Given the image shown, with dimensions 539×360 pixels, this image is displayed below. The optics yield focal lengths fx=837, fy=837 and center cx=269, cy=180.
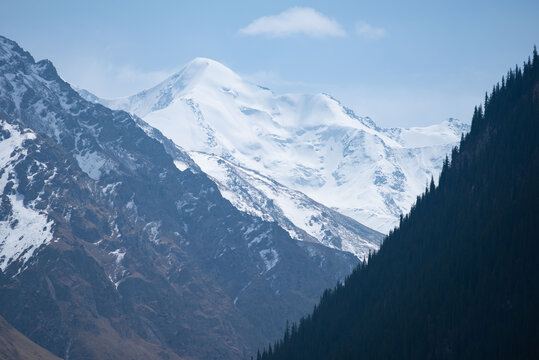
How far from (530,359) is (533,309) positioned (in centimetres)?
1639

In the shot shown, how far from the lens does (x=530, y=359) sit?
612 ft

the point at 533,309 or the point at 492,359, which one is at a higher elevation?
the point at 533,309

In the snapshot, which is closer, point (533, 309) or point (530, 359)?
point (530, 359)

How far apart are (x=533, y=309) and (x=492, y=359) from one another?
50.9 ft

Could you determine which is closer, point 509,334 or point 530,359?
point 530,359

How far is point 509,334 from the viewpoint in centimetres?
19912

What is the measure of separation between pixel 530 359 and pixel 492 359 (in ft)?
40.8

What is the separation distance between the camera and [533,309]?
199 m

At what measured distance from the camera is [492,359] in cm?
19738

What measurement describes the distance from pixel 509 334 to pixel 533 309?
826 cm
